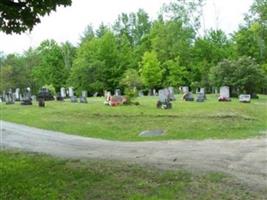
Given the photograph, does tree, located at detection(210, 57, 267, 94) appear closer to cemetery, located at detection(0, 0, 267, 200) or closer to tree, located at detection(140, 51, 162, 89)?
cemetery, located at detection(0, 0, 267, 200)

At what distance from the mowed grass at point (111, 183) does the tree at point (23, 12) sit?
4220 mm

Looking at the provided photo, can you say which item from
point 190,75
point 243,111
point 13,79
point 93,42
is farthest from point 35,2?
point 13,79

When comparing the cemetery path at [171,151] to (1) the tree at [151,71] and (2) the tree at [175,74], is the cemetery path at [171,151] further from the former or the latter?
(2) the tree at [175,74]

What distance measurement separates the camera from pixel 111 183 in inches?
383

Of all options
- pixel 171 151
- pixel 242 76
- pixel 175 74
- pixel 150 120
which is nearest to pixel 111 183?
pixel 171 151

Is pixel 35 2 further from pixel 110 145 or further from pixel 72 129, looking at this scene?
pixel 72 129

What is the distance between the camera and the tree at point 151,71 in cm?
6206

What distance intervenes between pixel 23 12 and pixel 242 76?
100 ft

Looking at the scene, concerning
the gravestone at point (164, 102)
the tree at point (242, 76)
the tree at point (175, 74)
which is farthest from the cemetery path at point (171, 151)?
the tree at point (175, 74)

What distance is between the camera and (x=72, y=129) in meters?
22.7

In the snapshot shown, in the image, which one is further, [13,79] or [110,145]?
[13,79]

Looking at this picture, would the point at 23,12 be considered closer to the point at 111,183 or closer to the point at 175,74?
the point at 111,183

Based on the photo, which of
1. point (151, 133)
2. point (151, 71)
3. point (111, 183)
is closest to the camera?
point (111, 183)

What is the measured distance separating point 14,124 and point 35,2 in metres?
14.2
